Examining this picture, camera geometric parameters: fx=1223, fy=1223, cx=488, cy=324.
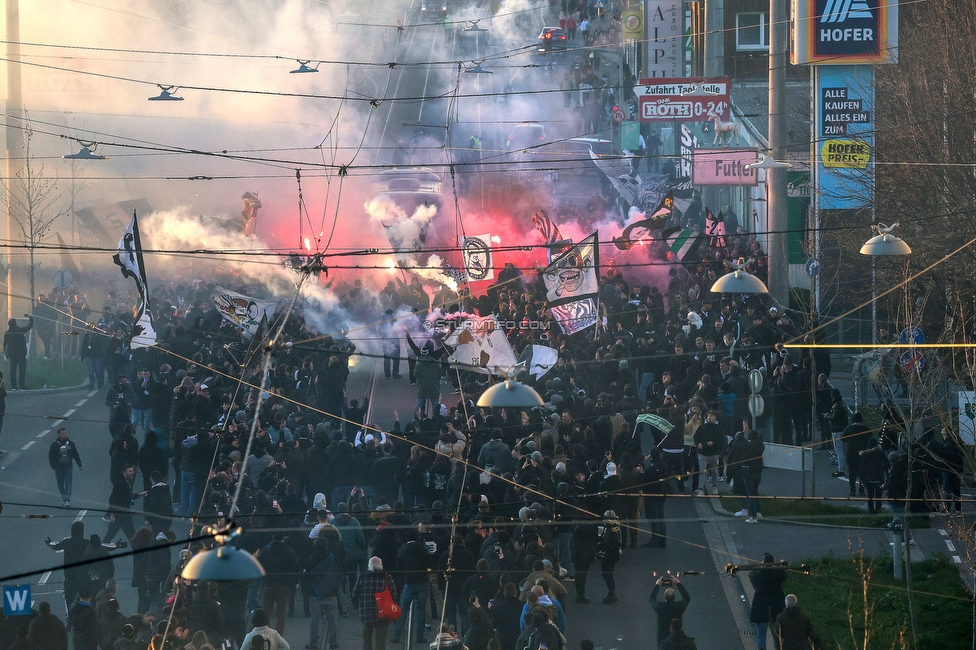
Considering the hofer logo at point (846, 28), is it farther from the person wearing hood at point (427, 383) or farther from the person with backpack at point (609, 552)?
the person with backpack at point (609, 552)

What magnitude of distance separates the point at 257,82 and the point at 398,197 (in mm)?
7847

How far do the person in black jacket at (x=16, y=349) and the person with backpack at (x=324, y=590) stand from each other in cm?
1142

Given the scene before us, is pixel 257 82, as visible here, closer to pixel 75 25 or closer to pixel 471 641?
pixel 75 25

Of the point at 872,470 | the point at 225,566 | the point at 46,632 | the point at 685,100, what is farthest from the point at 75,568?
the point at 685,100

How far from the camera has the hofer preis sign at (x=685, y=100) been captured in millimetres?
24594

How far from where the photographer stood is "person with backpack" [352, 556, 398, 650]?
12.3 meters

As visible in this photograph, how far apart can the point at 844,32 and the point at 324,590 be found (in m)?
13.8

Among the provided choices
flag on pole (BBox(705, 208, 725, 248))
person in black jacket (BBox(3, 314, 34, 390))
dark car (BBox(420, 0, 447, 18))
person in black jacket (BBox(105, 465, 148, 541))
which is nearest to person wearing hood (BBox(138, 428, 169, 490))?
person in black jacket (BBox(105, 465, 148, 541))

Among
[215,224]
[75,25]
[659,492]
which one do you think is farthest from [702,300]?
[75,25]

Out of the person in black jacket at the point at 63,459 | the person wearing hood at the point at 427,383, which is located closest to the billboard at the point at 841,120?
the person wearing hood at the point at 427,383

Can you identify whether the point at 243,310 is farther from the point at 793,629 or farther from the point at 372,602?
the point at 793,629

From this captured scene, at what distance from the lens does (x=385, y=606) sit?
12.3 meters

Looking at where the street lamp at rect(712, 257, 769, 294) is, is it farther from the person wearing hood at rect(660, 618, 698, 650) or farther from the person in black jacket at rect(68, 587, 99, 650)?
the person in black jacket at rect(68, 587, 99, 650)

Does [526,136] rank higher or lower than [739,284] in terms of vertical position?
higher
